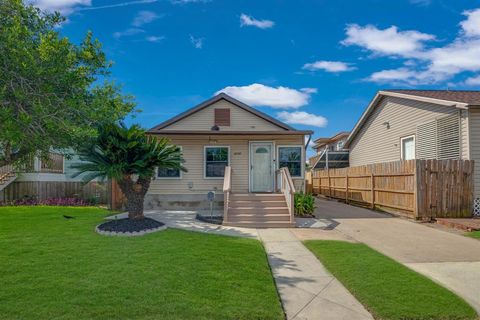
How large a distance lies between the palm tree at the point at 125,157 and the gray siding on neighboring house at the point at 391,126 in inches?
426

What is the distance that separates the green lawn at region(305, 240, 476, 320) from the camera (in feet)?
13.6

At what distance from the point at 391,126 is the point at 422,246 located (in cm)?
1172

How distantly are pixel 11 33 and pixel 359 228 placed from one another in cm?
950

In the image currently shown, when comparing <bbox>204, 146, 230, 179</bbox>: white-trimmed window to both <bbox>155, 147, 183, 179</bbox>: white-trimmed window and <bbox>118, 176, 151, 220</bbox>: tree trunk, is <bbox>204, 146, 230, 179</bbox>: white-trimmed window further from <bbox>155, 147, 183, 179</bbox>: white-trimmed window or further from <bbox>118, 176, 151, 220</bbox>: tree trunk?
<bbox>118, 176, 151, 220</bbox>: tree trunk

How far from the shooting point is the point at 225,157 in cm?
1487

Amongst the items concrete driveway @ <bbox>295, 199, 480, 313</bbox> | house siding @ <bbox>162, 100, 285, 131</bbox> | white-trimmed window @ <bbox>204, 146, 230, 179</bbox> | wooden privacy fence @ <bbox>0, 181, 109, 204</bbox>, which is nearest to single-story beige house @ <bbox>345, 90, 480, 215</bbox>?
concrete driveway @ <bbox>295, 199, 480, 313</bbox>

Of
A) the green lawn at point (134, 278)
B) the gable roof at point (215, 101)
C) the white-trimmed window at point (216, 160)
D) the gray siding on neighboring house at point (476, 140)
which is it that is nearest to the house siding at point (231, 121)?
the gable roof at point (215, 101)

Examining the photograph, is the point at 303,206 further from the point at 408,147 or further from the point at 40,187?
the point at 40,187

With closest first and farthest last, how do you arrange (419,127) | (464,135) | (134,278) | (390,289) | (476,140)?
(390,289), (134,278), (476,140), (464,135), (419,127)

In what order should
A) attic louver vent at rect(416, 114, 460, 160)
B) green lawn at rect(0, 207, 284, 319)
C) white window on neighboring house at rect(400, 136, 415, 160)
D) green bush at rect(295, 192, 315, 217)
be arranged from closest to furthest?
green lawn at rect(0, 207, 284, 319) < green bush at rect(295, 192, 315, 217) < attic louver vent at rect(416, 114, 460, 160) < white window on neighboring house at rect(400, 136, 415, 160)

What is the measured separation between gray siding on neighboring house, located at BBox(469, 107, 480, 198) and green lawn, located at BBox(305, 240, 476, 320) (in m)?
7.54

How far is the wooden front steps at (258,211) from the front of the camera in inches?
424

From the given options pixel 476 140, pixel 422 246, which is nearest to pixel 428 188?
pixel 476 140

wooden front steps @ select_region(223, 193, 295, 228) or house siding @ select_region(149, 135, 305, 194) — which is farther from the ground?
house siding @ select_region(149, 135, 305, 194)
